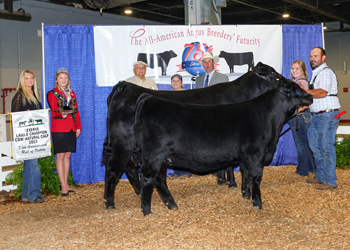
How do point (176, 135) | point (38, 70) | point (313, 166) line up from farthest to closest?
point (38, 70)
point (313, 166)
point (176, 135)

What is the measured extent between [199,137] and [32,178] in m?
2.95

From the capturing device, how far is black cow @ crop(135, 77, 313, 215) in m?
3.77

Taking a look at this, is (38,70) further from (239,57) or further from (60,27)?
(239,57)

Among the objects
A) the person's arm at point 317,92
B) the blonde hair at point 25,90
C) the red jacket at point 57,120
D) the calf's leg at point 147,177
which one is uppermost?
the blonde hair at point 25,90

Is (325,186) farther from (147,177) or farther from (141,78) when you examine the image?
(141,78)

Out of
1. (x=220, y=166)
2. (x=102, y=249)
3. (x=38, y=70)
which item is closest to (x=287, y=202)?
(x=220, y=166)

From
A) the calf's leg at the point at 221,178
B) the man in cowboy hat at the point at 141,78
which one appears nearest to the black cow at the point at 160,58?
the man in cowboy hat at the point at 141,78

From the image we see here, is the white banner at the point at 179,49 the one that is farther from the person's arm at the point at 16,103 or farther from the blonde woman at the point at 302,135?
the person's arm at the point at 16,103

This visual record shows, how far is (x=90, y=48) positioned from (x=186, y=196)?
10.6 feet

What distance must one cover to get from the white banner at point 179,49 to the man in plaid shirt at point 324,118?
180 cm

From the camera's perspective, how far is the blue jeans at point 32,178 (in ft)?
17.5

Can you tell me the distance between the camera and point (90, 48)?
638 cm

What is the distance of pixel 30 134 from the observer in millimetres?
5262

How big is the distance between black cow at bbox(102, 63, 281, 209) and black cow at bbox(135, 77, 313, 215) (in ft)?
1.19
